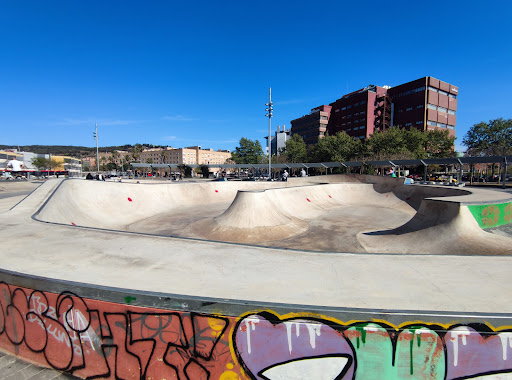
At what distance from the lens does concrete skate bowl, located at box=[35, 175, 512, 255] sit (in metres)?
7.61

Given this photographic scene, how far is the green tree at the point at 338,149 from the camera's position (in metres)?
52.4

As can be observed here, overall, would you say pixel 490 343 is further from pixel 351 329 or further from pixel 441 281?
pixel 351 329

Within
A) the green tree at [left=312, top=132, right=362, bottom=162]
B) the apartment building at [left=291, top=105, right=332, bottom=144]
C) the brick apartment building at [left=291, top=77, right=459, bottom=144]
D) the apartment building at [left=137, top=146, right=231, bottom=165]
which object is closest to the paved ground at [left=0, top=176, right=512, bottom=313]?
the green tree at [left=312, top=132, right=362, bottom=162]

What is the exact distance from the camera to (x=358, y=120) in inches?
3187

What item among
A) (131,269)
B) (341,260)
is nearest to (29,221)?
(131,269)

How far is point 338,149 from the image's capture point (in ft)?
180

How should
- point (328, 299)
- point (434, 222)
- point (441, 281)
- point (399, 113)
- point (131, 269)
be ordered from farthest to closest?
point (399, 113), point (434, 222), point (131, 269), point (441, 281), point (328, 299)

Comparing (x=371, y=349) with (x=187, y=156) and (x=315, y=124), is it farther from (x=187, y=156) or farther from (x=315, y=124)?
(x=187, y=156)

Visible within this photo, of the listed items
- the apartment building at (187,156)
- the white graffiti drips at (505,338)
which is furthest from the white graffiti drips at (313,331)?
the apartment building at (187,156)

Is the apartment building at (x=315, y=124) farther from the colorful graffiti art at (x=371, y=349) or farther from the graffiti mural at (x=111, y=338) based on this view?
the graffiti mural at (x=111, y=338)

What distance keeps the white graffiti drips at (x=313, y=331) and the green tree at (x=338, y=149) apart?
53.1 meters

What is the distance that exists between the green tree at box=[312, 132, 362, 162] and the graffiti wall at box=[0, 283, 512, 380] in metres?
52.8

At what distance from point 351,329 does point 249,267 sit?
1.56 meters

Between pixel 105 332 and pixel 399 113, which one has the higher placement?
pixel 399 113
